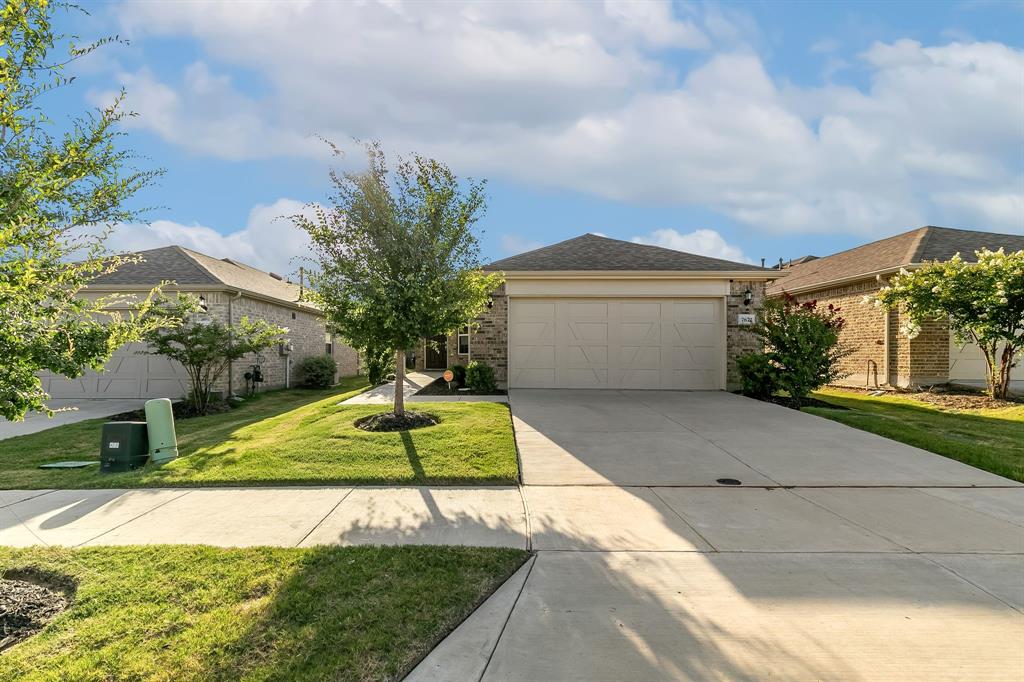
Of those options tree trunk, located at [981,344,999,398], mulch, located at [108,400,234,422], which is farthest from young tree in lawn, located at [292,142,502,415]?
tree trunk, located at [981,344,999,398]

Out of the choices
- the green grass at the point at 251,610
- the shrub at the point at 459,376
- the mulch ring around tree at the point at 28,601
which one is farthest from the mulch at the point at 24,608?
the shrub at the point at 459,376

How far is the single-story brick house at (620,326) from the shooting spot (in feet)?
41.7

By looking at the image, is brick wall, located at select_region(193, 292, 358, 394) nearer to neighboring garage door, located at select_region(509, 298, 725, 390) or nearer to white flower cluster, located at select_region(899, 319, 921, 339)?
neighboring garage door, located at select_region(509, 298, 725, 390)

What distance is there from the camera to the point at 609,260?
13.3 m

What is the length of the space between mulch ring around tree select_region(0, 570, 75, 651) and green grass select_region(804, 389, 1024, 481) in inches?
371

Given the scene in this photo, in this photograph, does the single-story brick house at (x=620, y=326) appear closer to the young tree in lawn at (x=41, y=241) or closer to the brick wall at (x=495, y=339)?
the brick wall at (x=495, y=339)

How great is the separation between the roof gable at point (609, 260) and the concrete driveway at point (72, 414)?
32.0 ft

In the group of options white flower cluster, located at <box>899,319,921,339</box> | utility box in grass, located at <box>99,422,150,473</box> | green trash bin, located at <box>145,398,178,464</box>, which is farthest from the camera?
white flower cluster, located at <box>899,319,921,339</box>

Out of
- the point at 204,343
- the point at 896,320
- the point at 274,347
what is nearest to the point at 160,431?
the point at 204,343

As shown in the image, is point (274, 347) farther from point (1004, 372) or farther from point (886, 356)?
point (1004, 372)

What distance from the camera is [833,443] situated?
7.31 meters

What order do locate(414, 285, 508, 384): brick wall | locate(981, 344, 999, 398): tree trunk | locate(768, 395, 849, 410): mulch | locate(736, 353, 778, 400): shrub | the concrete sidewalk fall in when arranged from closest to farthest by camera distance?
the concrete sidewalk → locate(768, 395, 849, 410): mulch → locate(736, 353, 778, 400): shrub → locate(981, 344, 999, 398): tree trunk → locate(414, 285, 508, 384): brick wall

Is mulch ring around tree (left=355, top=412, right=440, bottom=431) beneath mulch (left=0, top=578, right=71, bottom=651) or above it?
above

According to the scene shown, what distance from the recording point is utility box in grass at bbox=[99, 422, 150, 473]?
6387 millimetres
